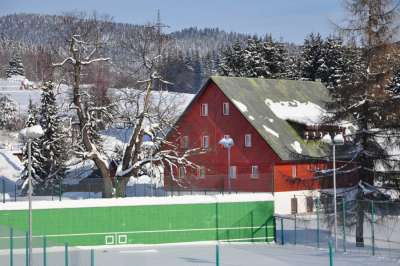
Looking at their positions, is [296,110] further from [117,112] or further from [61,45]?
[61,45]

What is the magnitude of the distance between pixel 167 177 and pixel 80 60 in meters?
9.32

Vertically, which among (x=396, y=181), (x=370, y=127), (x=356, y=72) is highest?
(x=356, y=72)

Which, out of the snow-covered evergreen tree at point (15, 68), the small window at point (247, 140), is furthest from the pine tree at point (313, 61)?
the snow-covered evergreen tree at point (15, 68)

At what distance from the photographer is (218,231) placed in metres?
33.3

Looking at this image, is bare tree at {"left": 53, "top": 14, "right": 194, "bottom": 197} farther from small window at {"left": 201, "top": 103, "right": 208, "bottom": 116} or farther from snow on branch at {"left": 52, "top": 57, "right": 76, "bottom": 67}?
small window at {"left": 201, "top": 103, "right": 208, "bottom": 116}

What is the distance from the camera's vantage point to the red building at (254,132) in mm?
43562

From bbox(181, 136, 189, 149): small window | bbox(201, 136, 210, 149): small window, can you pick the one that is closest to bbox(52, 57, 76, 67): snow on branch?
bbox(201, 136, 210, 149): small window

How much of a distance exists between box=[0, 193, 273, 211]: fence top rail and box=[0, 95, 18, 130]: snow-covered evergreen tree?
64.2m

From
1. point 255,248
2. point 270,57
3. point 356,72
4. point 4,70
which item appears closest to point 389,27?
point 356,72

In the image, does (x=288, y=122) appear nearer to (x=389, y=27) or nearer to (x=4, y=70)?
(x=389, y=27)

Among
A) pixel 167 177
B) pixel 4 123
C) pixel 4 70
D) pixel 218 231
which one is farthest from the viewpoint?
pixel 4 70

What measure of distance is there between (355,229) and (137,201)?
10.4 metres

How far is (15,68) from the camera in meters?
146

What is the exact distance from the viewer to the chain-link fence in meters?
28.5
